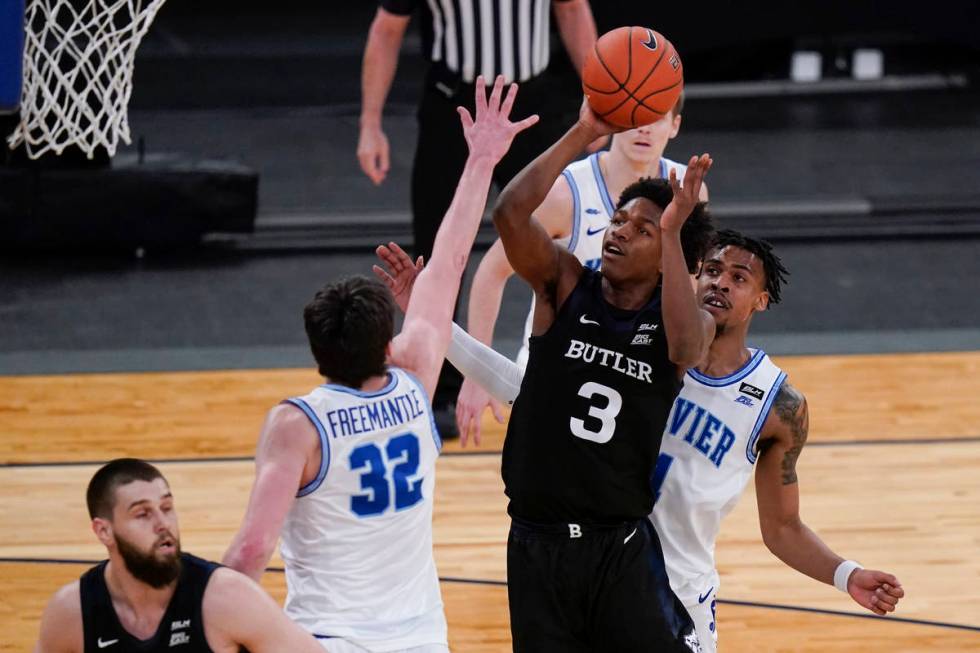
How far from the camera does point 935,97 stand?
15.1 m

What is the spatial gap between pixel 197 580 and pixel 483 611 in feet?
7.28

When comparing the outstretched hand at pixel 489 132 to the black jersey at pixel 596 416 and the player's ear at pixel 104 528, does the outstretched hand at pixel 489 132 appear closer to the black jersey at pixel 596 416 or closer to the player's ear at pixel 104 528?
the black jersey at pixel 596 416

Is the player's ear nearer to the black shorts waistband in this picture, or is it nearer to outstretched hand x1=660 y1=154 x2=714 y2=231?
the black shorts waistband

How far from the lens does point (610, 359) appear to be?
392 cm

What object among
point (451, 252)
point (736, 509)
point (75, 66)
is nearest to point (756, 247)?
point (451, 252)

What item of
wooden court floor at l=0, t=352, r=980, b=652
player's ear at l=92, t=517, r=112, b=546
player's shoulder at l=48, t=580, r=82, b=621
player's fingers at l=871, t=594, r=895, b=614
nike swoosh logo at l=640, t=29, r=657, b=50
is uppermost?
nike swoosh logo at l=640, t=29, r=657, b=50

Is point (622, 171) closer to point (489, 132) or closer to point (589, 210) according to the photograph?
point (589, 210)

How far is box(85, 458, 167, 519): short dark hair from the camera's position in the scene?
3473mm

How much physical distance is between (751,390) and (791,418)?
5.1 inches

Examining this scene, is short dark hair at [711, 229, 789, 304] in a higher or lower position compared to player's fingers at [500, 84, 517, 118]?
lower

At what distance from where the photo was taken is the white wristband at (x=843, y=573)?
423 centimetres

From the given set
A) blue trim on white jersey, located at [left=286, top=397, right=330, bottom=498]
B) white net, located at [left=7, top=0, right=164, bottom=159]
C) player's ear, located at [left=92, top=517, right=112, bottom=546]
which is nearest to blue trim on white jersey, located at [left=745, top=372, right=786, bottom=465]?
blue trim on white jersey, located at [left=286, top=397, right=330, bottom=498]

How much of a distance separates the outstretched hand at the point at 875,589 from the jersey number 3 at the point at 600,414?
79 centimetres

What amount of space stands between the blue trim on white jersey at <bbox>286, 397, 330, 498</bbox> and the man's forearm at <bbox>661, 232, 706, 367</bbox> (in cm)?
81
